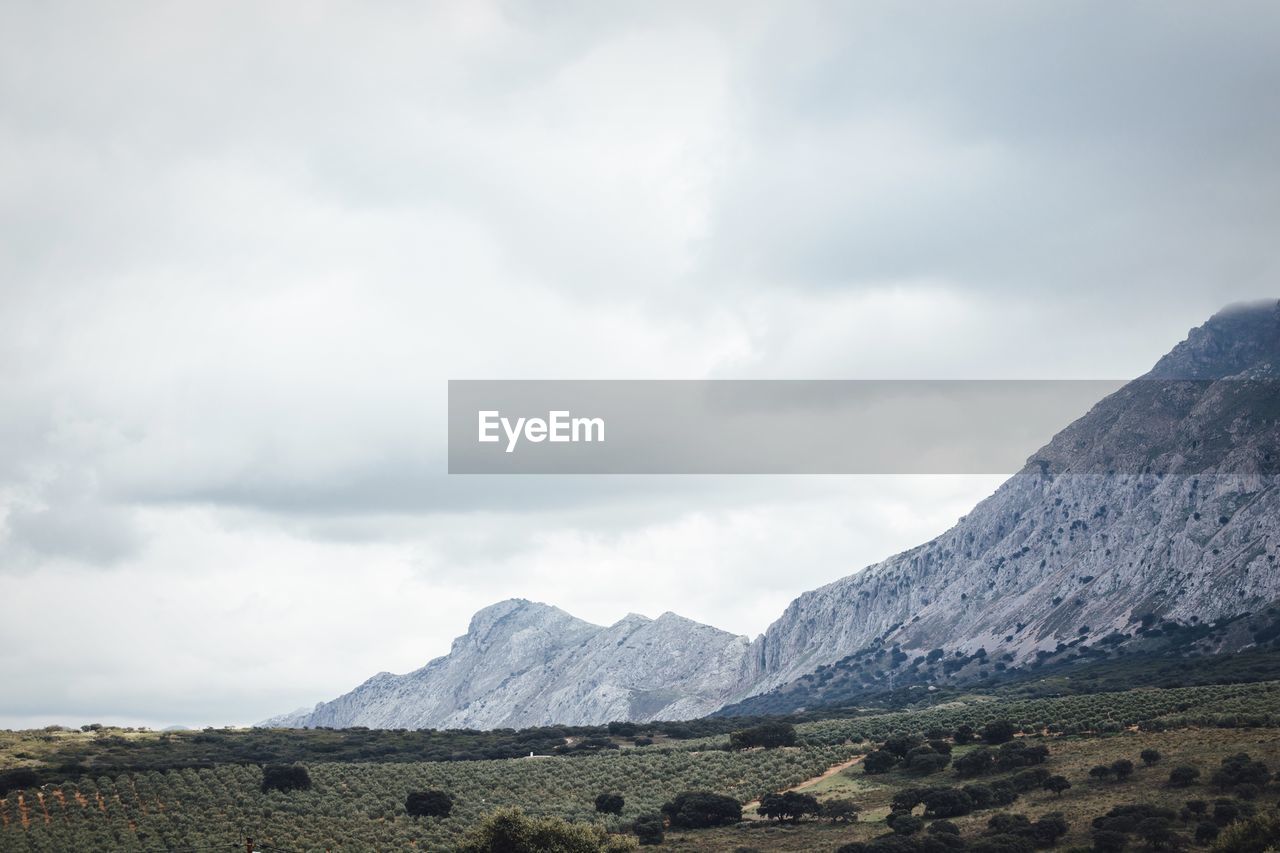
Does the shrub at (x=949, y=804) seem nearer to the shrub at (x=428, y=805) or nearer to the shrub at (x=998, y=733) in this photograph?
the shrub at (x=998, y=733)

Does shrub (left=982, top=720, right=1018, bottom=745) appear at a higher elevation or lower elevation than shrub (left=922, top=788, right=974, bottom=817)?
higher

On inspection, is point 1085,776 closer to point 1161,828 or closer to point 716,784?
point 1161,828

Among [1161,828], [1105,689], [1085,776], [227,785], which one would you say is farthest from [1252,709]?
[227,785]

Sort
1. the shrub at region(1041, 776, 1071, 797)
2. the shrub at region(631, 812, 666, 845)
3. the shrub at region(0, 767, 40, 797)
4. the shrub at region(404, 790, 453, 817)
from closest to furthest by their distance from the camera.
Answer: the shrub at region(1041, 776, 1071, 797) → the shrub at region(631, 812, 666, 845) → the shrub at region(404, 790, 453, 817) → the shrub at region(0, 767, 40, 797)

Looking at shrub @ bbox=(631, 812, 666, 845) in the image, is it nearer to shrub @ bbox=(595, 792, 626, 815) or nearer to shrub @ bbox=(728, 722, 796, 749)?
shrub @ bbox=(595, 792, 626, 815)

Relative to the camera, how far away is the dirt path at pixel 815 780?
80.4 metres

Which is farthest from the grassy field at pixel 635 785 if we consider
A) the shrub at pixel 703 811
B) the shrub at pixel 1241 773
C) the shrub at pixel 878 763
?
the shrub at pixel 703 811

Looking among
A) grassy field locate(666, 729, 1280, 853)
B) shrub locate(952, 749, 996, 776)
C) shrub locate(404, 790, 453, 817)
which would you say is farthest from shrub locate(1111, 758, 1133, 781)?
shrub locate(404, 790, 453, 817)

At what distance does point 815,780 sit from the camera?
89.5 m

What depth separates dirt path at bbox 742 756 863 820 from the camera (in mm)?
80438

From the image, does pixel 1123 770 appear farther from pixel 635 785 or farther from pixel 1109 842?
pixel 635 785

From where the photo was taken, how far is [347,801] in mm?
86750

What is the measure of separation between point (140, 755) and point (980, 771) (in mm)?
79701

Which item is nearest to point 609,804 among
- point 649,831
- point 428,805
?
point 649,831
